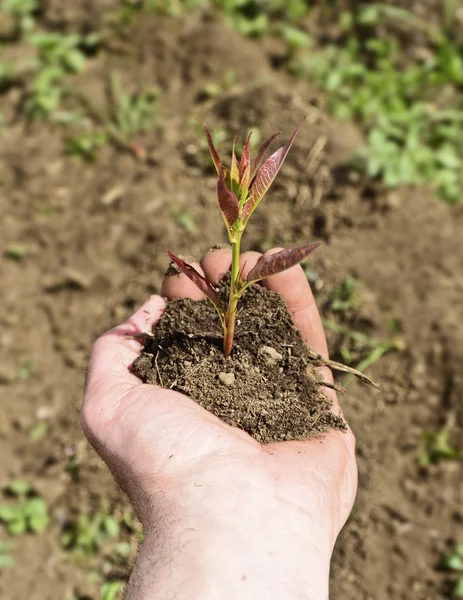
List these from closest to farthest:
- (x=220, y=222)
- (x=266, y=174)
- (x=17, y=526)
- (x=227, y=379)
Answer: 1. (x=266, y=174)
2. (x=227, y=379)
3. (x=17, y=526)
4. (x=220, y=222)

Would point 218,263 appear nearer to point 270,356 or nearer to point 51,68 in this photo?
point 270,356

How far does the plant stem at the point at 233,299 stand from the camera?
1.96 m

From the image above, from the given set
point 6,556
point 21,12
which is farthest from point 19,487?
point 21,12

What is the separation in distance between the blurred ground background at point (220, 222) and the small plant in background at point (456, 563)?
0.01m

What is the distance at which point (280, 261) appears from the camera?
182 cm

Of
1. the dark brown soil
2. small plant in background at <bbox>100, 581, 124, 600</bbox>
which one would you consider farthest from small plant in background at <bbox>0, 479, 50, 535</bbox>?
the dark brown soil

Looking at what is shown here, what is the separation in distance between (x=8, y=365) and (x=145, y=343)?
69.3 inches

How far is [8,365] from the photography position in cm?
377

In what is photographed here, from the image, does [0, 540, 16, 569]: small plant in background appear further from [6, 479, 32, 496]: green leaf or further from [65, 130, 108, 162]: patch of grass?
[65, 130, 108, 162]: patch of grass

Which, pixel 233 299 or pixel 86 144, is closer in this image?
pixel 233 299

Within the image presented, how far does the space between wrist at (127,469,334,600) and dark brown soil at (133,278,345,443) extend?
30 centimetres

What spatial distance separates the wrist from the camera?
1.80m

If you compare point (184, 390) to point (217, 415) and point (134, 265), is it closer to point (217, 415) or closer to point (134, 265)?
point (217, 415)

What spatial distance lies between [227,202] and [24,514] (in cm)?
251
